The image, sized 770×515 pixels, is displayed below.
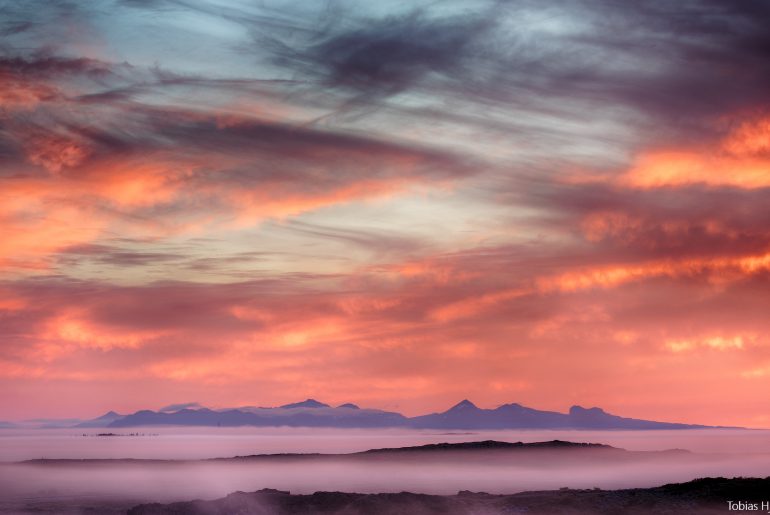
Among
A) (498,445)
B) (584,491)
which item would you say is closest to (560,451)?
(498,445)

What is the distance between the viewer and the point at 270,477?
97.2 meters

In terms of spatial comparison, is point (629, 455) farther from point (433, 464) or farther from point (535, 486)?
point (535, 486)

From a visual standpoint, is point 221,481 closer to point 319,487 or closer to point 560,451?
point 319,487

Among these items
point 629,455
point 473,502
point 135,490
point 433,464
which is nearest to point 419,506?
point 473,502

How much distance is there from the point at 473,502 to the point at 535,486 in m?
23.6

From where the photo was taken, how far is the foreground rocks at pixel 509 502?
5328cm

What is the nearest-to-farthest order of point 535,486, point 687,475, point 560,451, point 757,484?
1. point 757,484
2. point 535,486
3. point 687,475
4. point 560,451

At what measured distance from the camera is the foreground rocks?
53.3m

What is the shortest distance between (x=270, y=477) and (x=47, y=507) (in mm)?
30831

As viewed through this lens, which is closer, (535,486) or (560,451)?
(535,486)

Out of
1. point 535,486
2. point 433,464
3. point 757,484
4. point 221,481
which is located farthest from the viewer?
point 433,464

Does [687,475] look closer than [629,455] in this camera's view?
Yes

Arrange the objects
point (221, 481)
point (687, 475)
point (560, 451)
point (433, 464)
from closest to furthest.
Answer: point (687, 475) → point (221, 481) → point (433, 464) → point (560, 451)

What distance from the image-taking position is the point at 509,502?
56.2 m
